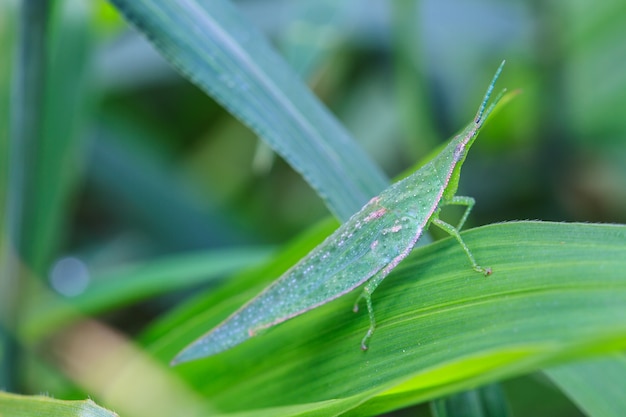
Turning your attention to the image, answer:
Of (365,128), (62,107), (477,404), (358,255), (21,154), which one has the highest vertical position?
(365,128)

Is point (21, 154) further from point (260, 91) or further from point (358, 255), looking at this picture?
A: point (358, 255)

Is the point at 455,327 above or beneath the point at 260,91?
beneath

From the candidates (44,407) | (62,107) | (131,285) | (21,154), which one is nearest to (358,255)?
(44,407)

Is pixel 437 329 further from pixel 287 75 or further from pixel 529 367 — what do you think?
pixel 287 75

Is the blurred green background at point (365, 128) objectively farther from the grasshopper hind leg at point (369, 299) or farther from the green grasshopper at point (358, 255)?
the grasshopper hind leg at point (369, 299)

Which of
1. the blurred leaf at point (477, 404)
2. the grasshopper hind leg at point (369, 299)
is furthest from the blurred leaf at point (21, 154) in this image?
the blurred leaf at point (477, 404)
